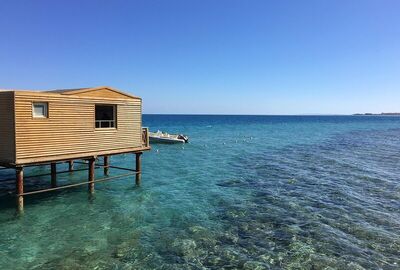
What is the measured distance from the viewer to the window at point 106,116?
2219 centimetres

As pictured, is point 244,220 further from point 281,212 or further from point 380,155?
point 380,155

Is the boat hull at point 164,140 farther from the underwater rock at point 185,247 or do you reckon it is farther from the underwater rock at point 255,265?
the underwater rock at point 255,265

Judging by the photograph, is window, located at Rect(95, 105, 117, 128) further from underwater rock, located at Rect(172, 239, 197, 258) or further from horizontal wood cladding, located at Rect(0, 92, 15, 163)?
underwater rock, located at Rect(172, 239, 197, 258)

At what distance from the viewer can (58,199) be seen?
67.8 ft

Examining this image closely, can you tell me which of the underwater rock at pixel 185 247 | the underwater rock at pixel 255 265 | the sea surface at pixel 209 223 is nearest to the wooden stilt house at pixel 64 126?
the sea surface at pixel 209 223

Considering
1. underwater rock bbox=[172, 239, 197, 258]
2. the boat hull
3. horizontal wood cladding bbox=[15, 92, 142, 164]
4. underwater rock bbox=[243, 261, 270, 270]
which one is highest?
horizontal wood cladding bbox=[15, 92, 142, 164]

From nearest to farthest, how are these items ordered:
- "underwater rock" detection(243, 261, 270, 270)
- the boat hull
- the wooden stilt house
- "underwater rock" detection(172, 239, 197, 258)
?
"underwater rock" detection(243, 261, 270, 270) < "underwater rock" detection(172, 239, 197, 258) < the wooden stilt house < the boat hull

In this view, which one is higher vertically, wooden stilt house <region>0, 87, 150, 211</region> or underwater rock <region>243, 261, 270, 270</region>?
wooden stilt house <region>0, 87, 150, 211</region>

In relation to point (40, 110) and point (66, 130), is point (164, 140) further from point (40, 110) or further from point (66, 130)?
point (40, 110)

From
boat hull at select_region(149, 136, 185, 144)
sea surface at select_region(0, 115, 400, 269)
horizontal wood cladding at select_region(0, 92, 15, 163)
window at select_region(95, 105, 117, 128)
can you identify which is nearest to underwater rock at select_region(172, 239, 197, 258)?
sea surface at select_region(0, 115, 400, 269)

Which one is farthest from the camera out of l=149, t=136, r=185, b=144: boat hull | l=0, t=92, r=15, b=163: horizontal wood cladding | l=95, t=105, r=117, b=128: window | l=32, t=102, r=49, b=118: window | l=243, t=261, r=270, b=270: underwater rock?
l=149, t=136, r=185, b=144: boat hull

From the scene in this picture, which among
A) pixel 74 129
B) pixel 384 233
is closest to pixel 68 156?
pixel 74 129

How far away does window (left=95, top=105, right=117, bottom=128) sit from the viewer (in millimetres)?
22188

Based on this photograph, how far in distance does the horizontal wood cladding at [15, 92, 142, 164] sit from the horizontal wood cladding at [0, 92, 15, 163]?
0.32 meters
